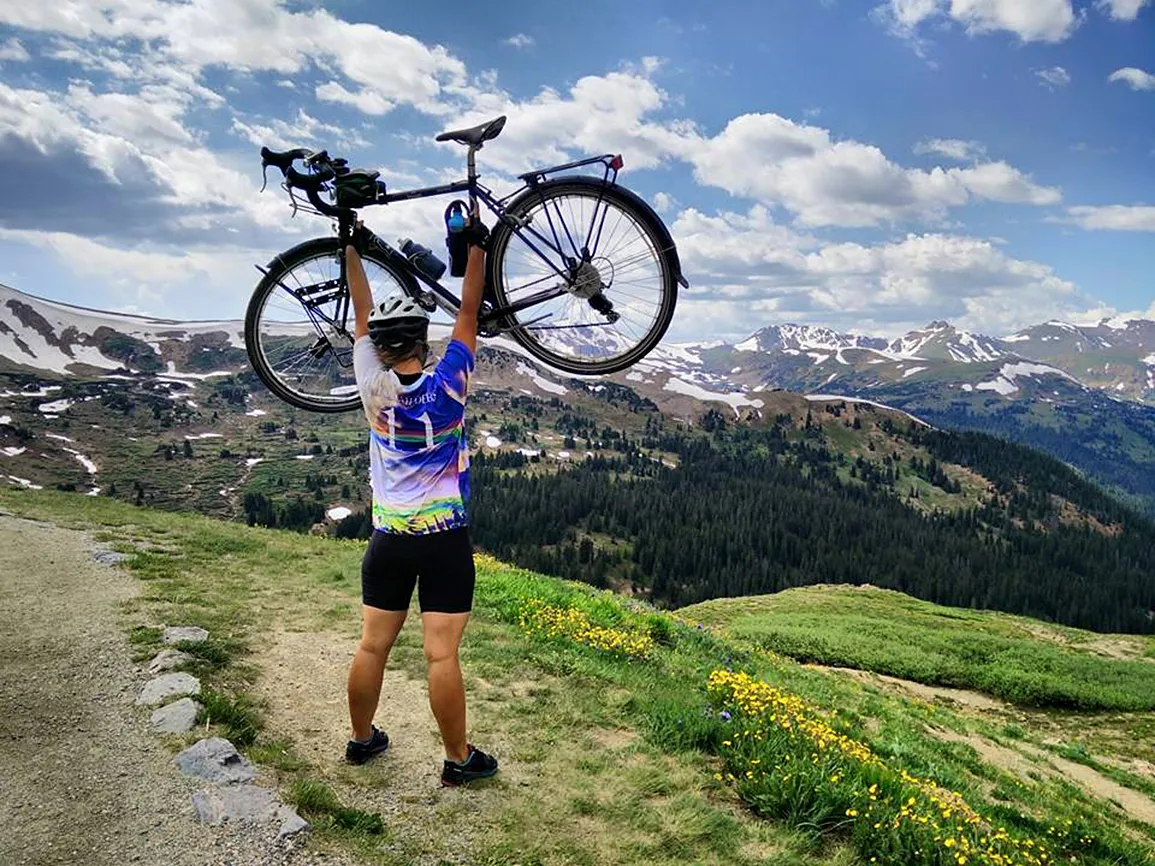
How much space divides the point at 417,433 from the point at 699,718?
5.66 meters

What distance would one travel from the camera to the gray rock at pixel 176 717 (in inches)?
316

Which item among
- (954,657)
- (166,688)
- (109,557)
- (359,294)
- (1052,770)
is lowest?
(954,657)

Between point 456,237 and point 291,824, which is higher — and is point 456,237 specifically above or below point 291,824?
above

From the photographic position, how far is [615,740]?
9.23 m

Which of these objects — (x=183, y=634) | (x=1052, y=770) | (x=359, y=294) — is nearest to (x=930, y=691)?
Answer: (x=1052, y=770)

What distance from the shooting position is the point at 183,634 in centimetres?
1138

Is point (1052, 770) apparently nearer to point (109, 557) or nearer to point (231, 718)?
point (231, 718)

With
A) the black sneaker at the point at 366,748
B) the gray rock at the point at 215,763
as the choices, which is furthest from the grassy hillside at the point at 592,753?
the gray rock at the point at 215,763

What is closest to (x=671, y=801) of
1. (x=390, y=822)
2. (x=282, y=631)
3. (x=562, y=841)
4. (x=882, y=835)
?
(x=562, y=841)

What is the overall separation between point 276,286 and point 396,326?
3.79 meters

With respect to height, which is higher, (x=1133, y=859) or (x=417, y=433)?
(x=417, y=433)

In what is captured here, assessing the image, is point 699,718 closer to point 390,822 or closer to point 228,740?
point 390,822

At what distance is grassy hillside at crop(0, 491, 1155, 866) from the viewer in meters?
7.00

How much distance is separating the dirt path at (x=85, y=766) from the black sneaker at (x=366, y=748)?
1.67 meters
